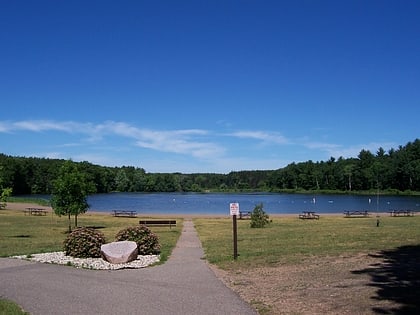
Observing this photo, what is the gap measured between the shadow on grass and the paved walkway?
7.74 ft

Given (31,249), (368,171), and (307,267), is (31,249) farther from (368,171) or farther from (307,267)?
(368,171)

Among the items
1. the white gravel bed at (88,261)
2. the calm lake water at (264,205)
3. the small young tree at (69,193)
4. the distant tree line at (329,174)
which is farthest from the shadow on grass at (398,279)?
the distant tree line at (329,174)

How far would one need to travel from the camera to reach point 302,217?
48.2 meters

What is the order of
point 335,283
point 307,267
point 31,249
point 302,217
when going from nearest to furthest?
1. point 335,283
2. point 307,267
3. point 31,249
4. point 302,217

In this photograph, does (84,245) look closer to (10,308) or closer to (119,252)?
(119,252)

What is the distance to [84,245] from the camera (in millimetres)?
15656

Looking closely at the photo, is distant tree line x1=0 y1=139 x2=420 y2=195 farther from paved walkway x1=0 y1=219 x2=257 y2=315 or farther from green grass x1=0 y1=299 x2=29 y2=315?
green grass x1=0 y1=299 x2=29 y2=315

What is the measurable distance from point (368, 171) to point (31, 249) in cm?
14956

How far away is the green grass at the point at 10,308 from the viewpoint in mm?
7801

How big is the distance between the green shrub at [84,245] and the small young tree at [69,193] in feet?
48.8

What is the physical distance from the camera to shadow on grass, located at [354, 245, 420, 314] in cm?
757

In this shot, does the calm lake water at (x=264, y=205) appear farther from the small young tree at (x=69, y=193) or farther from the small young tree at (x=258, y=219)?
the small young tree at (x=69, y=193)

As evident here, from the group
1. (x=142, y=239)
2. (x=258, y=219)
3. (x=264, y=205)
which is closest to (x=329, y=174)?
(x=264, y=205)

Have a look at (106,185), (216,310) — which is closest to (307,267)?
(216,310)
